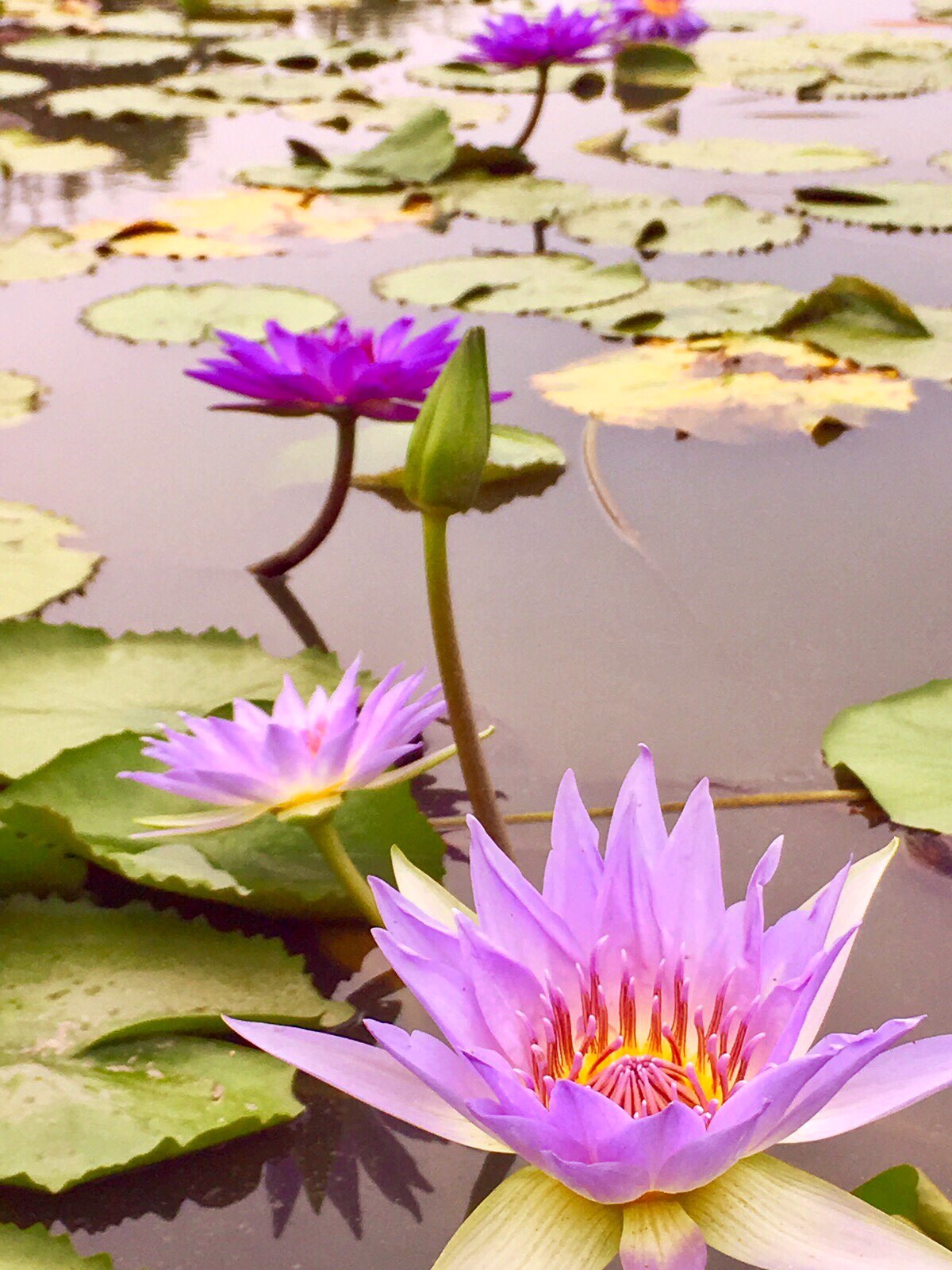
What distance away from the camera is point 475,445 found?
83cm

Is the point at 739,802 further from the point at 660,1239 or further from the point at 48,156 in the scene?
the point at 48,156

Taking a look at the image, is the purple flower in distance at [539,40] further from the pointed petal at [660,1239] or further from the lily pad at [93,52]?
the pointed petal at [660,1239]

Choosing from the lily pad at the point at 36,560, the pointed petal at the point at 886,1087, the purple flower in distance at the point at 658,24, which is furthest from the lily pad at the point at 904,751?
the purple flower in distance at the point at 658,24

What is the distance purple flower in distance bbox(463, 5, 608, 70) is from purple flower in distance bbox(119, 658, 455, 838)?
2910 millimetres

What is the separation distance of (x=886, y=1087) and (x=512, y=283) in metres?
2.04

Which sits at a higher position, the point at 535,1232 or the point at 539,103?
the point at 539,103

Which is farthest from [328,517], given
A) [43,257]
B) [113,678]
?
[43,257]

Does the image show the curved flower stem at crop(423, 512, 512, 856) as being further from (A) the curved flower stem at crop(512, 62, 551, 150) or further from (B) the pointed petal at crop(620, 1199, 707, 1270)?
(A) the curved flower stem at crop(512, 62, 551, 150)

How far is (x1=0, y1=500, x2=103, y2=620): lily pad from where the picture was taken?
142cm

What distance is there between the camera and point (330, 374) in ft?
4.09

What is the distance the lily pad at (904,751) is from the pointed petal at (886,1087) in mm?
445

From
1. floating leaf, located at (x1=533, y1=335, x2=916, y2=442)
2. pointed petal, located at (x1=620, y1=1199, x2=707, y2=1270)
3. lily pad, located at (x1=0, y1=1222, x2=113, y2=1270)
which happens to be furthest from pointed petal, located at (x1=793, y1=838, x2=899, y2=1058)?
floating leaf, located at (x1=533, y1=335, x2=916, y2=442)

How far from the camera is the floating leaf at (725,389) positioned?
1851 millimetres

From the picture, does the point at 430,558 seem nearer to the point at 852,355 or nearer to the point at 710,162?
the point at 852,355
